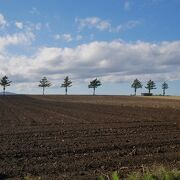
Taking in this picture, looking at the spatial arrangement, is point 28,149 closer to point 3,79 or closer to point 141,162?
point 141,162

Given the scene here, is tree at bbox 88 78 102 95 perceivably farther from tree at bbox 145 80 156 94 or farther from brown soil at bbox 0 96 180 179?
brown soil at bbox 0 96 180 179

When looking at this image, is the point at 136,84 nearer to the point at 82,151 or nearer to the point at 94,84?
the point at 94,84

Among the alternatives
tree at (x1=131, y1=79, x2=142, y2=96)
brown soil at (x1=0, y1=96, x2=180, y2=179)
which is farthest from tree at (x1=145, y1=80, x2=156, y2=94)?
brown soil at (x1=0, y1=96, x2=180, y2=179)

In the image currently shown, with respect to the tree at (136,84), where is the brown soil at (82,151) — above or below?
below

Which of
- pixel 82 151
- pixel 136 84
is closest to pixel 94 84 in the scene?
pixel 136 84

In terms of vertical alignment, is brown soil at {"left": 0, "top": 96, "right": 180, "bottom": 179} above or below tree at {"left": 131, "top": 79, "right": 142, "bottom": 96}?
below

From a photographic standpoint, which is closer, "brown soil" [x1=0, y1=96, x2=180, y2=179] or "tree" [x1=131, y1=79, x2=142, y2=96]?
"brown soil" [x1=0, y1=96, x2=180, y2=179]

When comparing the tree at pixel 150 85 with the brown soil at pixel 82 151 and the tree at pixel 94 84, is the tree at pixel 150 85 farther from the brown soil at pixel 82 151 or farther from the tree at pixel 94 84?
the brown soil at pixel 82 151

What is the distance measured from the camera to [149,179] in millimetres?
8953

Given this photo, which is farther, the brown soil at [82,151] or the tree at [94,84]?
the tree at [94,84]

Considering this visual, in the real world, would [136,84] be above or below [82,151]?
above

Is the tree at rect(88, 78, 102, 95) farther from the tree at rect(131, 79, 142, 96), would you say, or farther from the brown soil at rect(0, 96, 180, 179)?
the brown soil at rect(0, 96, 180, 179)

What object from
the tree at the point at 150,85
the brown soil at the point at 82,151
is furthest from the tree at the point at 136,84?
the brown soil at the point at 82,151

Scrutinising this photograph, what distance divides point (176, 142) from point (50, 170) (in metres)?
7.01
